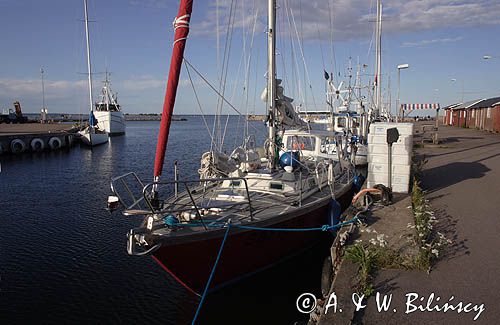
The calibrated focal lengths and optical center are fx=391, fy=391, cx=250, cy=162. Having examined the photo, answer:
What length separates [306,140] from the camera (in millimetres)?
15875

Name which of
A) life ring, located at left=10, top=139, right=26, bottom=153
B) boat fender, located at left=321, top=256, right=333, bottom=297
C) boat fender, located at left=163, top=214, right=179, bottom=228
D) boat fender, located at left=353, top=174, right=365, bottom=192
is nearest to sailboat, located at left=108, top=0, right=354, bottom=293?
boat fender, located at left=163, top=214, right=179, bottom=228

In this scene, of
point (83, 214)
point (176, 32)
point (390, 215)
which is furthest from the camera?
point (83, 214)

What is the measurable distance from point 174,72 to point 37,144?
37407 millimetres

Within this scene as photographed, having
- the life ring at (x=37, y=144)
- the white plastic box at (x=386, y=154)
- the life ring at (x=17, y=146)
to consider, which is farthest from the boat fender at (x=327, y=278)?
the life ring at (x=37, y=144)

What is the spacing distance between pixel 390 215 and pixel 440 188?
3.93 metres

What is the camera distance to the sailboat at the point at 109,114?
6175cm

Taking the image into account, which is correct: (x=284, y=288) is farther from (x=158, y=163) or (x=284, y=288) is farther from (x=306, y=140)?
(x=306, y=140)

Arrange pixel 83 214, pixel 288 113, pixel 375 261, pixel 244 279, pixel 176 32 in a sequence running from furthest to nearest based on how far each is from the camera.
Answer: pixel 83 214 < pixel 288 113 < pixel 244 279 < pixel 176 32 < pixel 375 261

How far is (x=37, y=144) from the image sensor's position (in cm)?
3888

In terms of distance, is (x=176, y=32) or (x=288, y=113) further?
(x=288, y=113)

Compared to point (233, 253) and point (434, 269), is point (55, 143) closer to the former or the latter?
point (233, 253)

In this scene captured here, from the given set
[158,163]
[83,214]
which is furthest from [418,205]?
[83,214]

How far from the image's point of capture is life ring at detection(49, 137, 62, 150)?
40812 mm

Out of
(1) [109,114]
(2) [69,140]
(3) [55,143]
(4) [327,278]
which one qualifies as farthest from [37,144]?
(4) [327,278]
